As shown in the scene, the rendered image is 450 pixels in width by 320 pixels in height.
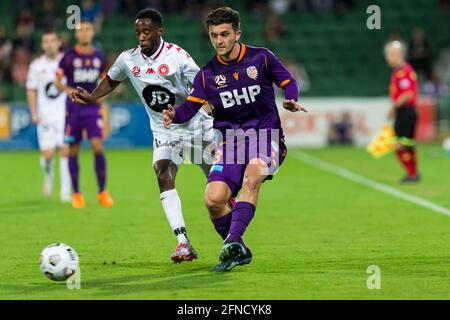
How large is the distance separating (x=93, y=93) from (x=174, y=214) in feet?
4.39

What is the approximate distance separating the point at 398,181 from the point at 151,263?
9.11 m

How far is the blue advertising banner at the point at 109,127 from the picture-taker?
26000 mm

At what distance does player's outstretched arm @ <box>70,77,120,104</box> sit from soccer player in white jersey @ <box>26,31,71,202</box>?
5995mm

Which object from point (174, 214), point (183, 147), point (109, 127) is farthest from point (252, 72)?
point (109, 127)

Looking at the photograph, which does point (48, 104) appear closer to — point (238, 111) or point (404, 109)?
point (404, 109)

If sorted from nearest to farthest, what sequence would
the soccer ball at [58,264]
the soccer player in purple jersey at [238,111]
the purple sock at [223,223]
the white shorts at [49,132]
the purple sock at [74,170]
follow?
1. the soccer ball at [58,264]
2. the soccer player in purple jersey at [238,111]
3. the purple sock at [223,223]
4. the purple sock at [74,170]
5. the white shorts at [49,132]

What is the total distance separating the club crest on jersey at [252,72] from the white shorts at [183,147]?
128 centimetres

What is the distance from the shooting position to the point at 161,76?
969 centimetres

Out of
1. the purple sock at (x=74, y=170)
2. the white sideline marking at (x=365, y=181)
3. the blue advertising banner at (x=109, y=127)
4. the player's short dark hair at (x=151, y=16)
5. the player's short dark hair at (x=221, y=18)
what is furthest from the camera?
the blue advertising banner at (x=109, y=127)

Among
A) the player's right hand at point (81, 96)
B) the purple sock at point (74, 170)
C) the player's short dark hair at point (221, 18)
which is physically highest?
the player's short dark hair at point (221, 18)

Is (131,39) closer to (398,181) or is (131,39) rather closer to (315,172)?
(315,172)

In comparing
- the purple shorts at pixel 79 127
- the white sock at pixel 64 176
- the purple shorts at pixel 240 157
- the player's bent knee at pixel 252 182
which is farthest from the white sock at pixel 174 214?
the white sock at pixel 64 176

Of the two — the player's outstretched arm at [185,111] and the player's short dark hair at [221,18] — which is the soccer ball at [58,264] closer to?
the player's outstretched arm at [185,111]

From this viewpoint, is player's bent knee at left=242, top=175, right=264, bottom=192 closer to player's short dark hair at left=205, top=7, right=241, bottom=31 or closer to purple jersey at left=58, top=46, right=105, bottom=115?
player's short dark hair at left=205, top=7, right=241, bottom=31
